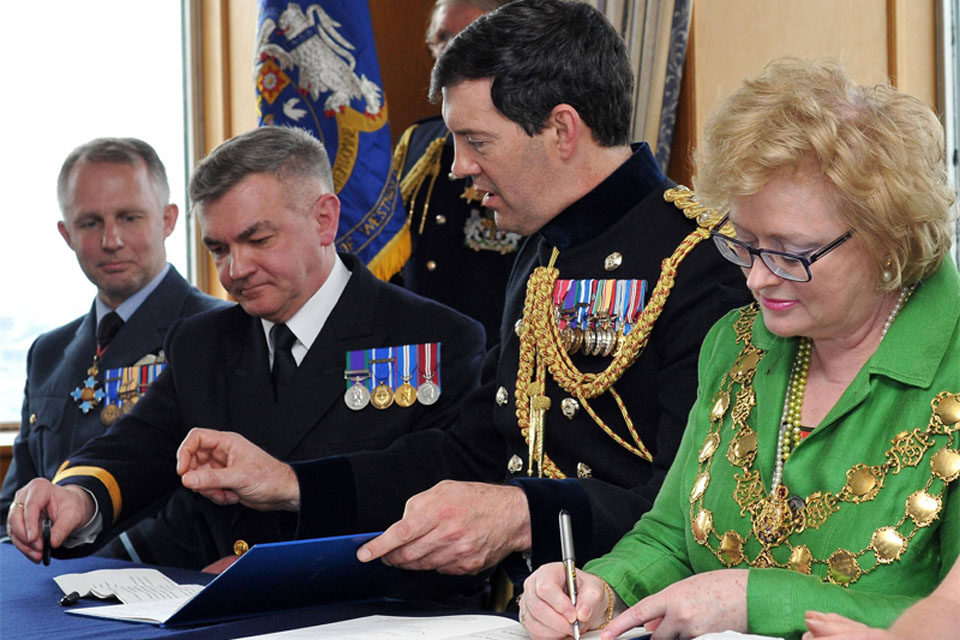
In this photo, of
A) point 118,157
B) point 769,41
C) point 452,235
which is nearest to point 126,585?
point 452,235

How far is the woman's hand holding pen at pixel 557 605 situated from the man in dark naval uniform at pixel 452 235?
5.82ft

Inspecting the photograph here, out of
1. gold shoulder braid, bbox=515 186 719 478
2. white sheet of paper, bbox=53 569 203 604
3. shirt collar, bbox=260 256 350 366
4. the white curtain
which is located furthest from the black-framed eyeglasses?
the white curtain

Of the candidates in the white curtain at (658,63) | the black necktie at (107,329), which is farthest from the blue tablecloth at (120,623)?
the white curtain at (658,63)

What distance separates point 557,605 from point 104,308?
7.85ft

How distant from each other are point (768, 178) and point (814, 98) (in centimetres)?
12

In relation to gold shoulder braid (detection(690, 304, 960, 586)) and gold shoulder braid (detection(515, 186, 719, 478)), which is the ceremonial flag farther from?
gold shoulder braid (detection(690, 304, 960, 586))

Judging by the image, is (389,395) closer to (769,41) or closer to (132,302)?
(132,302)

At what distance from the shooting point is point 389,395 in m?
2.57

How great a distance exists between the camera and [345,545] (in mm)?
1681

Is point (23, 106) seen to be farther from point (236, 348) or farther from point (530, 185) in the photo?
point (530, 185)

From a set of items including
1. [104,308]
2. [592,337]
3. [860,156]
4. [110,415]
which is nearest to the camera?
[860,156]

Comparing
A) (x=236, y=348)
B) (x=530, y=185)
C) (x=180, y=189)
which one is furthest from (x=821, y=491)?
(x=180, y=189)

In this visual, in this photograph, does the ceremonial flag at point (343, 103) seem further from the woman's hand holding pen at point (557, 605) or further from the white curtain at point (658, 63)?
the woman's hand holding pen at point (557, 605)

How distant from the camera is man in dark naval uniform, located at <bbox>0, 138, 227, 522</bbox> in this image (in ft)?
10.7
